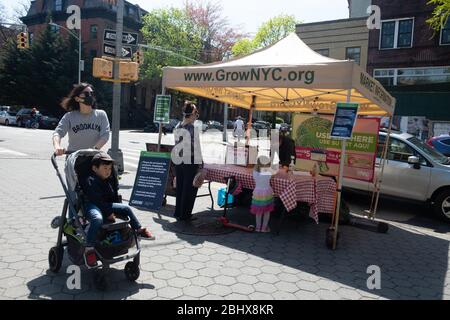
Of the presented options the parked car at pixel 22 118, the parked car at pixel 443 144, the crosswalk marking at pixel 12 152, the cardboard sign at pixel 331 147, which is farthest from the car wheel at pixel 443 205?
the parked car at pixel 22 118

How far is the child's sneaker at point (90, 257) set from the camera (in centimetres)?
377

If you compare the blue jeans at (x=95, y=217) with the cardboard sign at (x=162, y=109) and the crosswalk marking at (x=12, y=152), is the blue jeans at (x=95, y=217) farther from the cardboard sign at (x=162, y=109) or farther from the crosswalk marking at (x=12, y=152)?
the crosswalk marking at (x=12, y=152)

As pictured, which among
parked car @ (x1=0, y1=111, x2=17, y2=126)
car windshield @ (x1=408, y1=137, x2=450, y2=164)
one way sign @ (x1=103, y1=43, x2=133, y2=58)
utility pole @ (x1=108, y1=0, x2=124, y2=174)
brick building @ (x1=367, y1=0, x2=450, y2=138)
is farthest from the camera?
parked car @ (x1=0, y1=111, x2=17, y2=126)

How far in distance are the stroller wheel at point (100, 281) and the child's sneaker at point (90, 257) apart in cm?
14

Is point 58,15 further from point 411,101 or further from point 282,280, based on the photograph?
point 282,280

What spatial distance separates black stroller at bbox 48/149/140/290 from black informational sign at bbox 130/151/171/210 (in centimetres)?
282

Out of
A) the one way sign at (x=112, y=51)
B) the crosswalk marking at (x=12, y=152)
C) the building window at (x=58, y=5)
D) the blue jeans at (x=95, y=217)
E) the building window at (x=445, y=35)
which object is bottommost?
the crosswalk marking at (x=12, y=152)

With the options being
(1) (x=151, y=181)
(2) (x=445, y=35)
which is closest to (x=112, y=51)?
(1) (x=151, y=181)

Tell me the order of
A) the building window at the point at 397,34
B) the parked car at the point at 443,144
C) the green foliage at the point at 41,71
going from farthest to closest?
the green foliage at the point at 41,71 → the building window at the point at 397,34 → the parked car at the point at 443,144

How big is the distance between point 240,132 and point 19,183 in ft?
47.6

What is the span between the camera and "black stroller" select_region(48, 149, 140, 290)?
12.7 ft

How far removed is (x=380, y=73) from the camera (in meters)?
25.4

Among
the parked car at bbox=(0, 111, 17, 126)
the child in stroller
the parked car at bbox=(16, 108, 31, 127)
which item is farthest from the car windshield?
the parked car at bbox=(0, 111, 17, 126)

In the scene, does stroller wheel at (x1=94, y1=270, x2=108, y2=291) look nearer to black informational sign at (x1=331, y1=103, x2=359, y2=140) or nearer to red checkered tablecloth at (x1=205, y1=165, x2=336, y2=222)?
red checkered tablecloth at (x1=205, y1=165, x2=336, y2=222)
